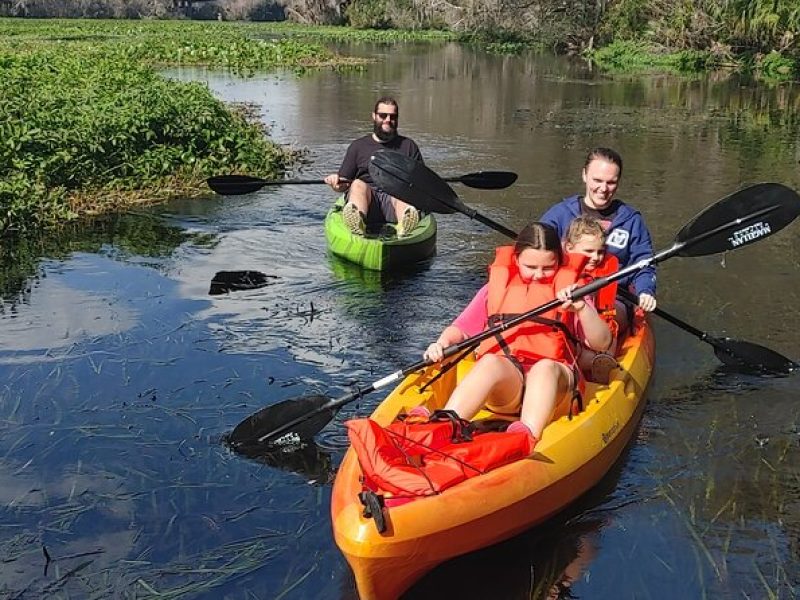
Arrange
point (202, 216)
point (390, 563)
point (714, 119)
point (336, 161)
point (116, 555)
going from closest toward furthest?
point (390, 563) < point (116, 555) < point (202, 216) < point (336, 161) < point (714, 119)

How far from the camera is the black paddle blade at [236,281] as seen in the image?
7.02 meters

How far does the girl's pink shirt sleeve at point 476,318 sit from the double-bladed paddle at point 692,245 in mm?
253

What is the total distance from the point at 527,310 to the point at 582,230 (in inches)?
24.7

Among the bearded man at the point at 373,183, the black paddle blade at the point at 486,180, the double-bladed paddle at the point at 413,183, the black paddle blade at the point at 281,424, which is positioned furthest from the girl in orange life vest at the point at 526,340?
the black paddle blade at the point at 486,180

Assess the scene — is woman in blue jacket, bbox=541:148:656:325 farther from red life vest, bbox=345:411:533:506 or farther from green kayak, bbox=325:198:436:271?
green kayak, bbox=325:198:436:271

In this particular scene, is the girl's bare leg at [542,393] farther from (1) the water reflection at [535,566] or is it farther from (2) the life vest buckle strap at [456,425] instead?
(1) the water reflection at [535,566]

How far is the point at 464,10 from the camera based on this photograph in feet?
156

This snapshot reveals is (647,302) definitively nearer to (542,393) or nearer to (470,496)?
(542,393)

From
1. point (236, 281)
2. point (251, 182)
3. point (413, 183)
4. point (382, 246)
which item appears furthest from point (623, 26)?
point (413, 183)

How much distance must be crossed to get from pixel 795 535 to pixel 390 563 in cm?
191

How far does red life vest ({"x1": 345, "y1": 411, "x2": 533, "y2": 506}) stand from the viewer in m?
3.16

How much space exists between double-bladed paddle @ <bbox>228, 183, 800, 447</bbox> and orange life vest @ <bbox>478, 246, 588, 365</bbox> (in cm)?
11

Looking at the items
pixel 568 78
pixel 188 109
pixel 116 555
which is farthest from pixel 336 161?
pixel 568 78

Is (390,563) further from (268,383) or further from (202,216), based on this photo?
(202,216)
